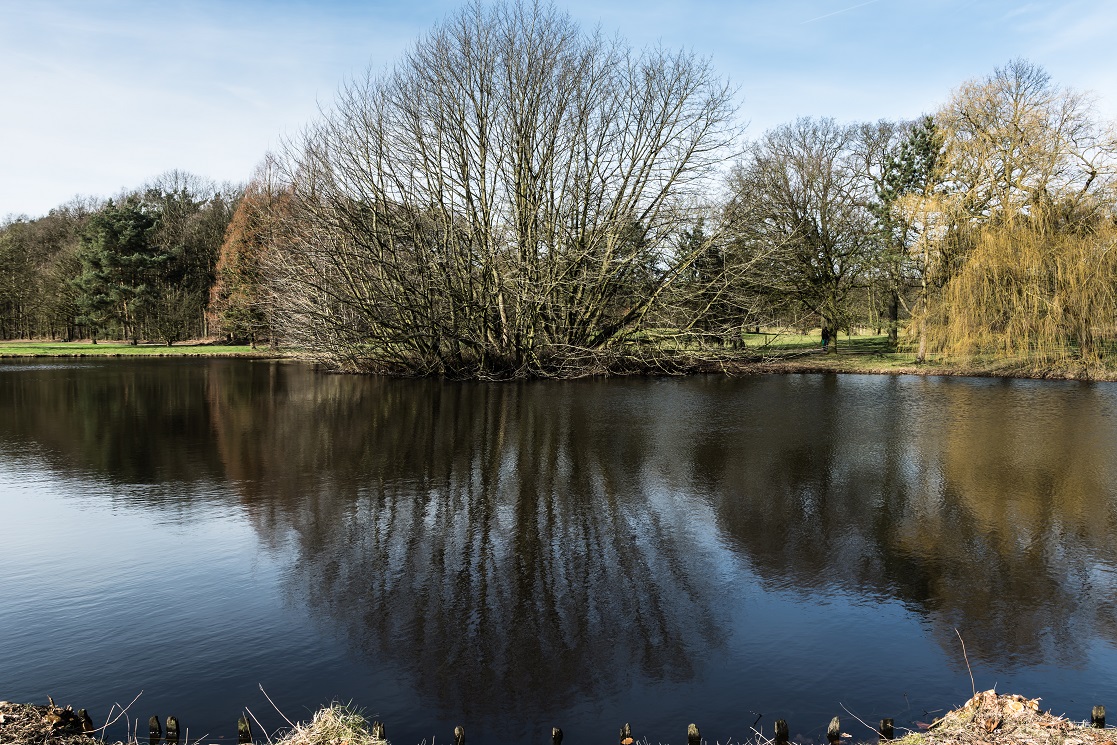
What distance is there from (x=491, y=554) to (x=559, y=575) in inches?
36.5

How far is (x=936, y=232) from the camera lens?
3064 cm

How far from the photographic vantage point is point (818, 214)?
37.2 m

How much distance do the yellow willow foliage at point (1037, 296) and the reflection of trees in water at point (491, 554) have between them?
1830 cm

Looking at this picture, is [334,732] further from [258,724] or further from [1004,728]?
[1004,728]

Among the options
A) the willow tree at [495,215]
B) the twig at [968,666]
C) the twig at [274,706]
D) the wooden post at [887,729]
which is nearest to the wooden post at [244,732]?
the twig at [274,706]

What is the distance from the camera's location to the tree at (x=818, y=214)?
1416 inches

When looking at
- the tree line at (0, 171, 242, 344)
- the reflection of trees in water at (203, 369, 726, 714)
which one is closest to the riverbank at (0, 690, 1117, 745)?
the reflection of trees in water at (203, 369, 726, 714)

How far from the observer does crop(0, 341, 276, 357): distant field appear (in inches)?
1732

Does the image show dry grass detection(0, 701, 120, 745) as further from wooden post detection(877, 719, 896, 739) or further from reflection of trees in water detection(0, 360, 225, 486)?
reflection of trees in water detection(0, 360, 225, 486)

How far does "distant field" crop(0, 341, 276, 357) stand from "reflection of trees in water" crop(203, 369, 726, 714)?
109 feet

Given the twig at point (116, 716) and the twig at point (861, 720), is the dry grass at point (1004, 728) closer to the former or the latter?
the twig at point (861, 720)

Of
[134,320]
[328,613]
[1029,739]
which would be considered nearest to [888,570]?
[1029,739]

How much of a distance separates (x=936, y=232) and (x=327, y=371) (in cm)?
2637

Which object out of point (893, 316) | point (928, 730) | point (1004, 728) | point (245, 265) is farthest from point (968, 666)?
point (245, 265)
